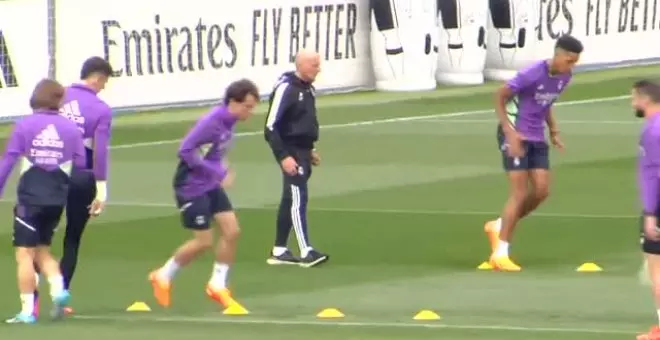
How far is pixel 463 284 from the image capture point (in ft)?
45.3

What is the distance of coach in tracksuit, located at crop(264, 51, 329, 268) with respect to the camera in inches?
592

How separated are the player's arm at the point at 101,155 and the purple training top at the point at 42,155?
577 millimetres

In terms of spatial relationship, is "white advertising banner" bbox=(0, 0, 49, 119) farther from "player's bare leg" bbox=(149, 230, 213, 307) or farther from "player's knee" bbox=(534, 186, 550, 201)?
"player's bare leg" bbox=(149, 230, 213, 307)

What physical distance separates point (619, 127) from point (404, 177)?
20.6 ft

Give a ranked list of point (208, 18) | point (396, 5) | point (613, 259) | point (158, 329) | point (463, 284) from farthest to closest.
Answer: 1. point (396, 5)
2. point (208, 18)
3. point (613, 259)
4. point (463, 284)
5. point (158, 329)

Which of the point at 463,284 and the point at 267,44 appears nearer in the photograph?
the point at 463,284

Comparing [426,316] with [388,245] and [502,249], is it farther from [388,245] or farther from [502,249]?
[388,245]

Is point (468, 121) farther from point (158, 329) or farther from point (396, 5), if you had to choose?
point (158, 329)

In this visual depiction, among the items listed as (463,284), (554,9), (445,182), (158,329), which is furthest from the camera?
(554,9)

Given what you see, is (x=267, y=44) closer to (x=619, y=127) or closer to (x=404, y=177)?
(x=619, y=127)

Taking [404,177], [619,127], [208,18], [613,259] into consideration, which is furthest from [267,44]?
[613,259]

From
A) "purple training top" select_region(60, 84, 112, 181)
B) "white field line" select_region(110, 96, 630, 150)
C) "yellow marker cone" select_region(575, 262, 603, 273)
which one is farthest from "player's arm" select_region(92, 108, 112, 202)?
"white field line" select_region(110, 96, 630, 150)

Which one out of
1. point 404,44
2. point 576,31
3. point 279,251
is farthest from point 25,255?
point 576,31

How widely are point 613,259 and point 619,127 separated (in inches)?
450
